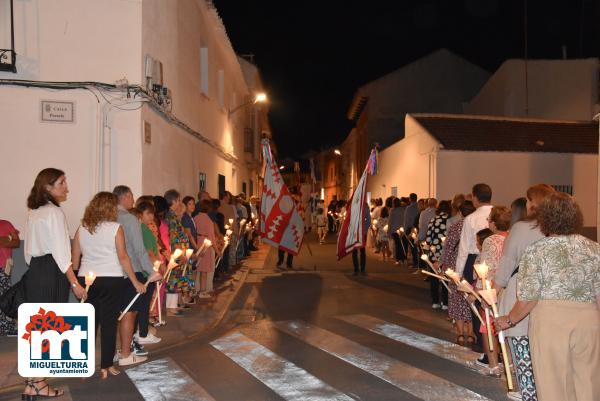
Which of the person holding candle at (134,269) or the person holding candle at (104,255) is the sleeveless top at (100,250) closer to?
the person holding candle at (104,255)

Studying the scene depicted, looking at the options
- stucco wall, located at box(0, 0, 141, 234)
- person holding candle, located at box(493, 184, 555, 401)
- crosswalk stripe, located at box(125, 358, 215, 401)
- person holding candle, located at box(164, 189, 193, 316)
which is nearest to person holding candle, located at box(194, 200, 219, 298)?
person holding candle, located at box(164, 189, 193, 316)

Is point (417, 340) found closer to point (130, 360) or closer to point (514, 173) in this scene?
point (130, 360)

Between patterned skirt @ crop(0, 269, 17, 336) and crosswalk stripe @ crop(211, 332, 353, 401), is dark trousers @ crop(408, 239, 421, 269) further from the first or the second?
patterned skirt @ crop(0, 269, 17, 336)

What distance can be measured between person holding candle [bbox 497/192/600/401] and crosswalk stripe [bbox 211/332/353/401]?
2.10 meters

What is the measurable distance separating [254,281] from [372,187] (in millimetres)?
16143

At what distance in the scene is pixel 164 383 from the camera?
5.97m

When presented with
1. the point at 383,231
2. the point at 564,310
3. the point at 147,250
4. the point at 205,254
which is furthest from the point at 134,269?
the point at 383,231

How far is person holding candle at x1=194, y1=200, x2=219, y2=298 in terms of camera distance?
438 inches

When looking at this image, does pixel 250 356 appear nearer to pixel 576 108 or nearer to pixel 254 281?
pixel 254 281

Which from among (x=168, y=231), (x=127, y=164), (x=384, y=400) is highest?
(x=127, y=164)

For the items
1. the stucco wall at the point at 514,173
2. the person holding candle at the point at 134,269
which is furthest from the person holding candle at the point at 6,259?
the stucco wall at the point at 514,173

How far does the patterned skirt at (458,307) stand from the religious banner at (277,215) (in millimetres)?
7284

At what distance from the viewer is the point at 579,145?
20.8 meters

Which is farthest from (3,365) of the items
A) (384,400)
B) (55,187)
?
(384,400)
